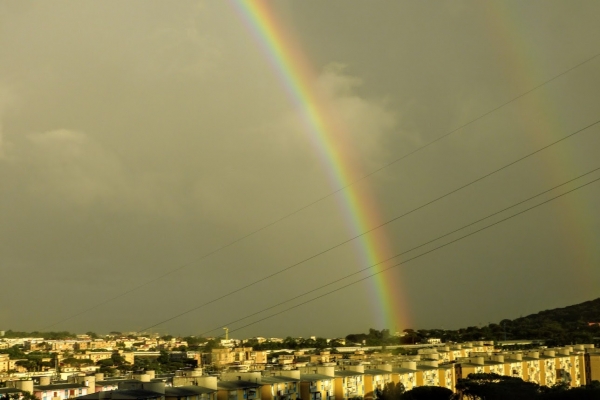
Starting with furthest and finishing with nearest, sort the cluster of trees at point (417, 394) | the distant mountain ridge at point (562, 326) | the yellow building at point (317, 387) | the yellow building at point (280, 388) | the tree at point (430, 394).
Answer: the distant mountain ridge at point (562, 326), the yellow building at point (317, 387), the yellow building at point (280, 388), the tree at point (430, 394), the cluster of trees at point (417, 394)

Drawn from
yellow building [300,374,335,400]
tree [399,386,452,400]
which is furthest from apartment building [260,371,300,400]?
tree [399,386,452,400]

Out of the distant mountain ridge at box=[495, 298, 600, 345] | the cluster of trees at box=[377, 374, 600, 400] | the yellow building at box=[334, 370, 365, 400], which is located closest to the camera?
the cluster of trees at box=[377, 374, 600, 400]

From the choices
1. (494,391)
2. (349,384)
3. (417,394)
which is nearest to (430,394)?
(417,394)

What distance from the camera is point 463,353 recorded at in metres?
45.9

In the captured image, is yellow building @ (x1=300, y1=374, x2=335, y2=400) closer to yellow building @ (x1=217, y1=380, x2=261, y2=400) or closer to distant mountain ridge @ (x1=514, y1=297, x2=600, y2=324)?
yellow building @ (x1=217, y1=380, x2=261, y2=400)

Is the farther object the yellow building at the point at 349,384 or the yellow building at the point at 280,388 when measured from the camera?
the yellow building at the point at 349,384

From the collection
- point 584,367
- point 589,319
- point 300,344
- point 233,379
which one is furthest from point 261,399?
point 589,319

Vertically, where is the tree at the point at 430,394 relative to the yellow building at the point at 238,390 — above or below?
below

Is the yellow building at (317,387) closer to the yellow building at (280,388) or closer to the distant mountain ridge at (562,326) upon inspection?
the yellow building at (280,388)

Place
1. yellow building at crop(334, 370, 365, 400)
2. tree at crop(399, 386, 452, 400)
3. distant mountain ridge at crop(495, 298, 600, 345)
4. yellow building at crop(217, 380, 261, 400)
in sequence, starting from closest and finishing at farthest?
yellow building at crop(217, 380, 261, 400), tree at crop(399, 386, 452, 400), yellow building at crop(334, 370, 365, 400), distant mountain ridge at crop(495, 298, 600, 345)

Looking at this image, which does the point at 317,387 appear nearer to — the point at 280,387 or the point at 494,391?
the point at 280,387

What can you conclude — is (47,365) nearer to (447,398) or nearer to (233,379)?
(233,379)

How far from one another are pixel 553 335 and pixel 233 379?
140ft

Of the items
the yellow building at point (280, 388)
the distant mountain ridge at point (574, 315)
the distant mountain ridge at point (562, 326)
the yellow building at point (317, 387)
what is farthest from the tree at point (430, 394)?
the distant mountain ridge at point (574, 315)
